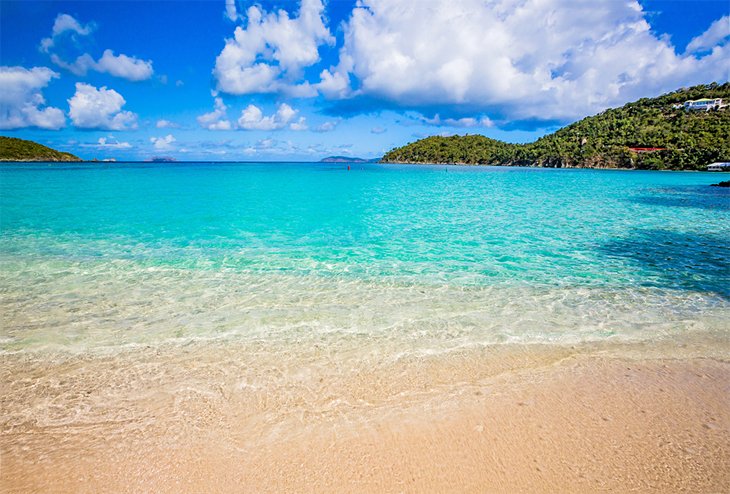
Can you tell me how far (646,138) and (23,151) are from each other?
28459 cm

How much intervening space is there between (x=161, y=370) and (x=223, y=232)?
1161 centimetres

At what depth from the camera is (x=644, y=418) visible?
13.2 ft

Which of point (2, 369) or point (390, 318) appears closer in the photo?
point (2, 369)

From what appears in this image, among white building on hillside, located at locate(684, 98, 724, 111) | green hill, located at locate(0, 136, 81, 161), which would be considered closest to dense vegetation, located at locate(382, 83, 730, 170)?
white building on hillside, located at locate(684, 98, 724, 111)

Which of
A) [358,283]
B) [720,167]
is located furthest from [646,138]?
[358,283]

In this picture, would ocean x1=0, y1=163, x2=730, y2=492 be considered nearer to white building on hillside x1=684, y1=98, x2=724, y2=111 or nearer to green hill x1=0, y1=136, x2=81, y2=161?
white building on hillside x1=684, y1=98, x2=724, y2=111

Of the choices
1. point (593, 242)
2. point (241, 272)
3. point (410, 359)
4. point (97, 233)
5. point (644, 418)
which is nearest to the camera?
point (644, 418)

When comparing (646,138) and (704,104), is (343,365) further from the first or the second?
(704,104)

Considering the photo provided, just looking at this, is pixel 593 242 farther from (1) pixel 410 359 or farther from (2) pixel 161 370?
(2) pixel 161 370

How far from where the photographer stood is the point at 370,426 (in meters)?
3.91

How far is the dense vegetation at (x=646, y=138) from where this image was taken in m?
113

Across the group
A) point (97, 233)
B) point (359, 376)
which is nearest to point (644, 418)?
point (359, 376)

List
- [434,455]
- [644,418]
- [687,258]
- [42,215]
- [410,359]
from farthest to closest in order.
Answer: [42,215] < [687,258] < [410,359] < [644,418] < [434,455]

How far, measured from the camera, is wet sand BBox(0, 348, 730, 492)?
3254mm
